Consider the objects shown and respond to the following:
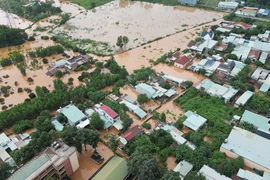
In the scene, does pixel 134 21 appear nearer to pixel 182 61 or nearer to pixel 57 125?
pixel 182 61

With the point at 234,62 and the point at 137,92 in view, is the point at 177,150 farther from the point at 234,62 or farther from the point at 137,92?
the point at 234,62

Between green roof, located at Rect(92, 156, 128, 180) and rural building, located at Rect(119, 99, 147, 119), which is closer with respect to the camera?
green roof, located at Rect(92, 156, 128, 180)

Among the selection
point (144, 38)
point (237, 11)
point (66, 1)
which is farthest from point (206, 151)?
point (66, 1)

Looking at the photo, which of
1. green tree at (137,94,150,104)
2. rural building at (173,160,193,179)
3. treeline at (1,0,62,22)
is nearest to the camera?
rural building at (173,160,193,179)

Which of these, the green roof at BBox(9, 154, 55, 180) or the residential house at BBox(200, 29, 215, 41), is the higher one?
the residential house at BBox(200, 29, 215, 41)

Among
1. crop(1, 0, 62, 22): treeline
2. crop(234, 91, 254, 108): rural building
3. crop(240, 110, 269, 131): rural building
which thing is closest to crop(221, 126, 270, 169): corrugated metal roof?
crop(240, 110, 269, 131): rural building

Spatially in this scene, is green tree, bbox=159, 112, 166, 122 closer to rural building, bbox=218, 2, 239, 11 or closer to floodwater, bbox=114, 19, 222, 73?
floodwater, bbox=114, 19, 222, 73

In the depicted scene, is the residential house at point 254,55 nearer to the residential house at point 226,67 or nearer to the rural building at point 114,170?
the residential house at point 226,67

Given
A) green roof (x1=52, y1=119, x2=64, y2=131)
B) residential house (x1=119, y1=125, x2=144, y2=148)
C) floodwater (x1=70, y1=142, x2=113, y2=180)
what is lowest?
floodwater (x1=70, y1=142, x2=113, y2=180)
